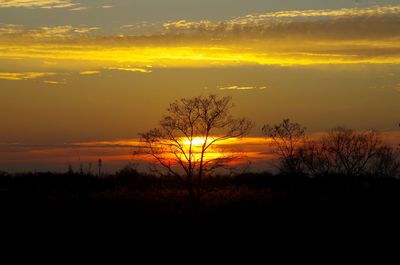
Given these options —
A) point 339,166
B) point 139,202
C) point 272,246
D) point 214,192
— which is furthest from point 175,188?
point 339,166

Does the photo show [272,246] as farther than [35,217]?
No

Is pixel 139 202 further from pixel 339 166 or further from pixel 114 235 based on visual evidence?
pixel 339 166

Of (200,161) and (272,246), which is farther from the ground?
(200,161)

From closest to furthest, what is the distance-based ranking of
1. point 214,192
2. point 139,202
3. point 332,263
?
point 332,263 → point 139,202 → point 214,192

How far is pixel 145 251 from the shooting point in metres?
32.7

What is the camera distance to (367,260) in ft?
99.8

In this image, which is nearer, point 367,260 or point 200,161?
point 367,260

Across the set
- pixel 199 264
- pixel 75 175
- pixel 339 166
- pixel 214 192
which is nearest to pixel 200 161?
pixel 214 192

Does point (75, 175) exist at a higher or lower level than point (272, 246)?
higher

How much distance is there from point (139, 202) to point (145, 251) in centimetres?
1071

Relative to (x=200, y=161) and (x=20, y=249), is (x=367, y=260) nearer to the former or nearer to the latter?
(x=20, y=249)

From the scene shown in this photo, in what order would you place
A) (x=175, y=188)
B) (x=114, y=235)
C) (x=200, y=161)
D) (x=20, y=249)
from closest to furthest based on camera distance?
(x=20, y=249)
(x=114, y=235)
(x=200, y=161)
(x=175, y=188)

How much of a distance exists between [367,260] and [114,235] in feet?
42.4

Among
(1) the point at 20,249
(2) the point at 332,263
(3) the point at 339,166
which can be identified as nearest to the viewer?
(2) the point at 332,263
